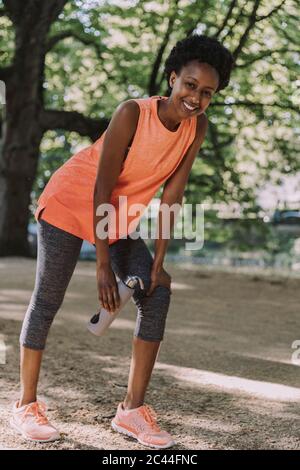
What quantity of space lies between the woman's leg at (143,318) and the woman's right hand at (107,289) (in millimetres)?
98

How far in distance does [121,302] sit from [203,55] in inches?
44.1

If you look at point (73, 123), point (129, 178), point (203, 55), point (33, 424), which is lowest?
point (33, 424)

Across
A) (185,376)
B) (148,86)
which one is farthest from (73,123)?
(185,376)

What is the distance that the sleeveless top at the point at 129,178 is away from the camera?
2926 mm

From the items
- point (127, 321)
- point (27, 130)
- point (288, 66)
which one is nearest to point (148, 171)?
point (127, 321)

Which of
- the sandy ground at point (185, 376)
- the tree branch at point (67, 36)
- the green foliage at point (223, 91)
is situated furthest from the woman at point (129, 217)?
the tree branch at point (67, 36)

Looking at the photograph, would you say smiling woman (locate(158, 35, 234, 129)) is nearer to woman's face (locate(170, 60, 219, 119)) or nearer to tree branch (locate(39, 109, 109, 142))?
woman's face (locate(170, 60, 219, 119))

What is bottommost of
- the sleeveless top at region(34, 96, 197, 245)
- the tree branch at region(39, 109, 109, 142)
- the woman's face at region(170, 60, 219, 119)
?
the sleeveless top at region(34, 96, 197, 245)

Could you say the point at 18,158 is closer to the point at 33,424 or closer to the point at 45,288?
the point at 45,288

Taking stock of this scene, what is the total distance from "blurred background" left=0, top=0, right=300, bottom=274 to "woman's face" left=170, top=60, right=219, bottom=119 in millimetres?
7058

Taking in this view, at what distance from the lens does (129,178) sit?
2996 mm

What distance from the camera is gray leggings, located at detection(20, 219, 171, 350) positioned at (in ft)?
9.72

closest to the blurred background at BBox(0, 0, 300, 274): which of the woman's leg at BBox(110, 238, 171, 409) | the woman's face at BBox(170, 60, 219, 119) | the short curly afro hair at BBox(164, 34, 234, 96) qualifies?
the short curly afro hair at BBox(164, 34, 234, 96)

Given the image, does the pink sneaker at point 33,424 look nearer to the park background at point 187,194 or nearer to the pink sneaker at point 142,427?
the park background at point 187,194
